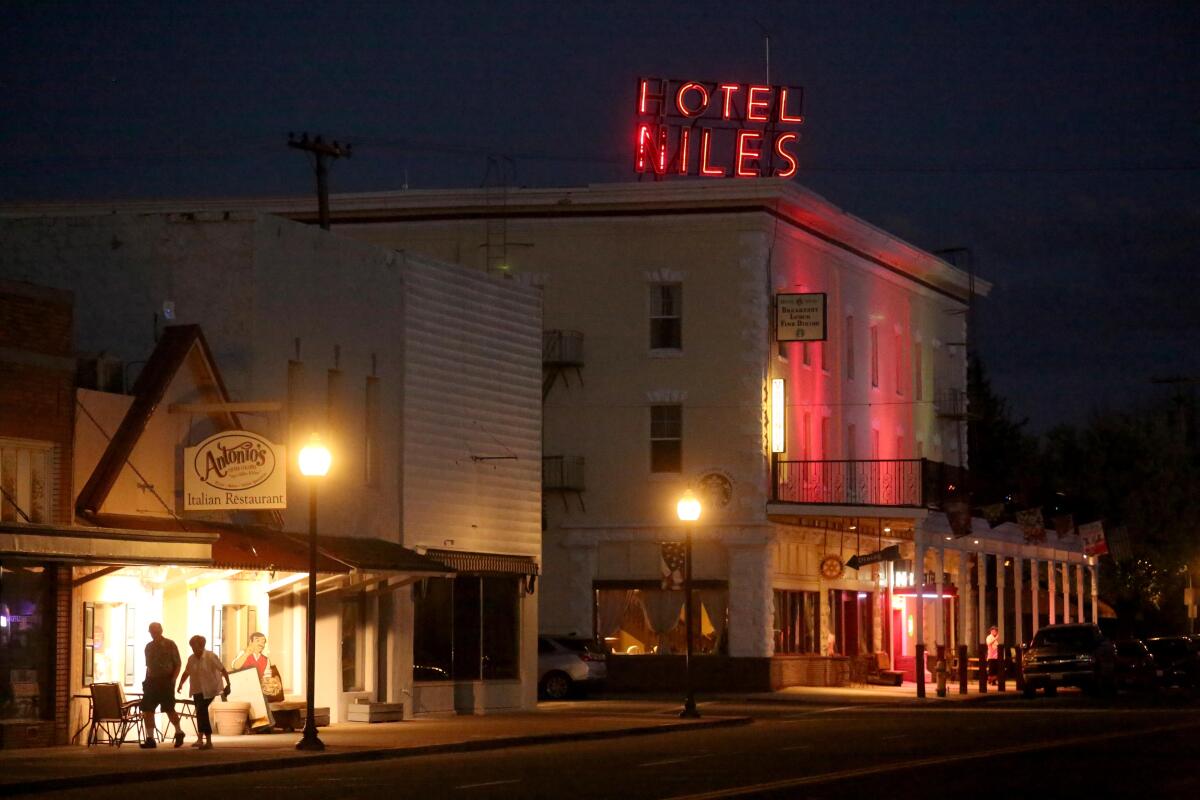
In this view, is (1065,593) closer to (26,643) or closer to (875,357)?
(875,357)

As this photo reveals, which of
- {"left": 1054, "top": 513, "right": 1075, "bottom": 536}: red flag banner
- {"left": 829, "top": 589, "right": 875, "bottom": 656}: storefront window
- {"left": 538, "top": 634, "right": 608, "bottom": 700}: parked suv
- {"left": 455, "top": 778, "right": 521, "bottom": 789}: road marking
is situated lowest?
{"left": 455, "top": 778, "right": 521, "bottom": 789}: road marking

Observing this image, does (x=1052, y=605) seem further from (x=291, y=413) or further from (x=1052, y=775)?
(x=1052, y=775)

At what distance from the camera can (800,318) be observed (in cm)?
5400

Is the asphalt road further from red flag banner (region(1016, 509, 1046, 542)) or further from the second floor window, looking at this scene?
red flag banner (region(1016, 509, 1046, 542))

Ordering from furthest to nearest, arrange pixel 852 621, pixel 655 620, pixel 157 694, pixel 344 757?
pixel 852 621
pixel 655 620
pixel 157 694
pixel 344 757

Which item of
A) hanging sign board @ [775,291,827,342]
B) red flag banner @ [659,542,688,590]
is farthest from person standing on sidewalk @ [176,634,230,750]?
hanging sign board @ [775,291,827,342]

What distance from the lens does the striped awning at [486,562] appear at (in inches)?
1515

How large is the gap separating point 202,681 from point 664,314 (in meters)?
26.3

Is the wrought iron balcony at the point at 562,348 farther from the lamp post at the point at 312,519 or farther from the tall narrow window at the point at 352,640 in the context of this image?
the lamp post at the point at 312,519

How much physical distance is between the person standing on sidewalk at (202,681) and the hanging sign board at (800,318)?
26.5 metres

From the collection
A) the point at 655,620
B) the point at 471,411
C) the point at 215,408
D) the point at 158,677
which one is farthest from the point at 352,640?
the point at 655,620

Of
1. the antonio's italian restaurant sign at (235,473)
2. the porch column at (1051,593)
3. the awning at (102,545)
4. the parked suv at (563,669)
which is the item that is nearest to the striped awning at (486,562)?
the parked suv at (563,669)

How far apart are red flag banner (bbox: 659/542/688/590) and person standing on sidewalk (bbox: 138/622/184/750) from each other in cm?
1492

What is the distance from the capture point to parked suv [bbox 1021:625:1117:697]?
49.8m
